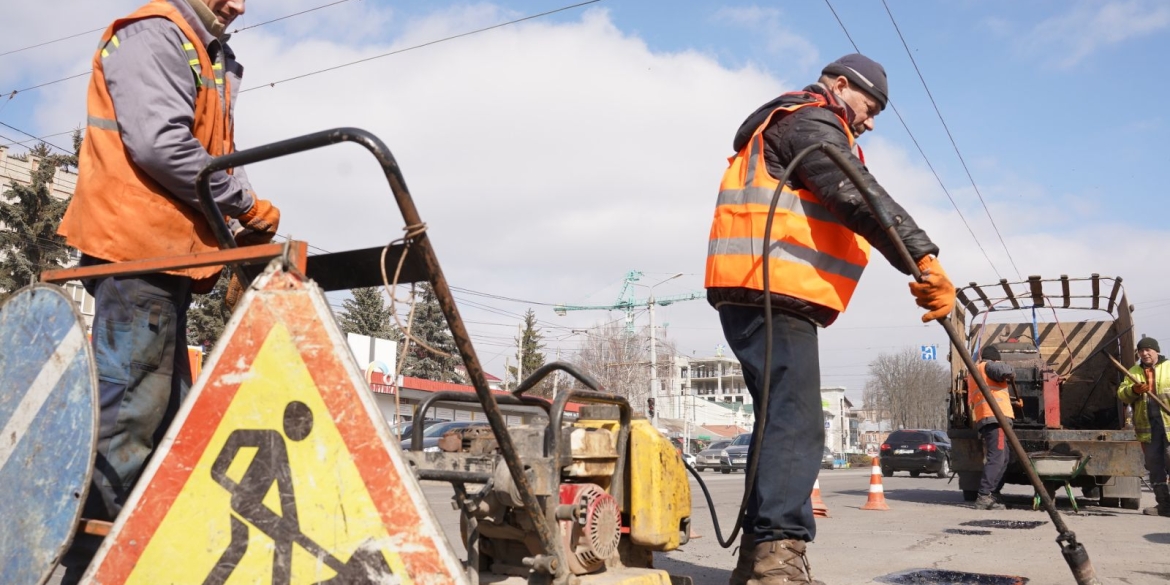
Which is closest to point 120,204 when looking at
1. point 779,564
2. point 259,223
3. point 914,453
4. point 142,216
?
point 142,216

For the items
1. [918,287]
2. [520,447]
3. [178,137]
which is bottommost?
[520,447]

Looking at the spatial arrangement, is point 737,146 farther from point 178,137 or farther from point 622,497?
point 178,137

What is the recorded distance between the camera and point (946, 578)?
4590 mm

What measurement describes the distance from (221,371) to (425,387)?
46.0 m

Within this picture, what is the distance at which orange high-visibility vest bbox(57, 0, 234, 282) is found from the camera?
280 centimetres

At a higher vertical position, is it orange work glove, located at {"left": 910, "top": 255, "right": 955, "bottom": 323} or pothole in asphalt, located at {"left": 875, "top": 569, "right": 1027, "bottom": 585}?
orange work glove, located at {"left": 910, "top": 255, "right": 955, "bottom": 323}

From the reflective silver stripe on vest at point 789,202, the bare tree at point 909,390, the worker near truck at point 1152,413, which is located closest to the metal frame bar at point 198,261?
the reflective silver stripe on vest at point 789,202

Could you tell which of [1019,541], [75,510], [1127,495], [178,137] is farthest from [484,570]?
[1127,495]

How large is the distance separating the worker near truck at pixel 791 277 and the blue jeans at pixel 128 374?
199cm

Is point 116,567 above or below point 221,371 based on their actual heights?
below

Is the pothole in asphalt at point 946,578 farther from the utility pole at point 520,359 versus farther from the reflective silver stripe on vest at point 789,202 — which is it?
the utility pole at point 520,359

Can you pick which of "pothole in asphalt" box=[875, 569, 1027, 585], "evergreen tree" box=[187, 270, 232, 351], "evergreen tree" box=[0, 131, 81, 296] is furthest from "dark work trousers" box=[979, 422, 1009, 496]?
"evergreen tree" box=[187, 270, 232, 351]

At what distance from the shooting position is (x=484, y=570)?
325 centimetres

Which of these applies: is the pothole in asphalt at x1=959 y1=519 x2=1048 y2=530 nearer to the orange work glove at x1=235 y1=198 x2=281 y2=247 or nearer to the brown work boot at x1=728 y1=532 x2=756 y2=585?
the brown work boot at x1=728 y1=532 x2=756 y2=585
